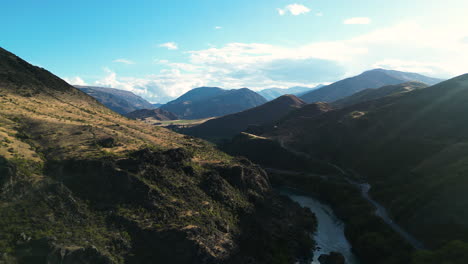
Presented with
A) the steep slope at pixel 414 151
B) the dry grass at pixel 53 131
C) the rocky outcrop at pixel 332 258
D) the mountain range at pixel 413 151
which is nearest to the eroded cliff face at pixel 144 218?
the rocky outcrop at pixel 332 258

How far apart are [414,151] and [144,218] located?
122 m

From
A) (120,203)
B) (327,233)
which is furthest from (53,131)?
(327,233)

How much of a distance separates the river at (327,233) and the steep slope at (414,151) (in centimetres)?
1860

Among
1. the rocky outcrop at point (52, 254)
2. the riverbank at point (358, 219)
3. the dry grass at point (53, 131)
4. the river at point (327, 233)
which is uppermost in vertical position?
the dry grass at point (53, 131)

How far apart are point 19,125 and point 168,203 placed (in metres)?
55.8

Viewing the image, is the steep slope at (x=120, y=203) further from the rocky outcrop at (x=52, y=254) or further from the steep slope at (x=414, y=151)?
the steep slope at (x=414, y=151)

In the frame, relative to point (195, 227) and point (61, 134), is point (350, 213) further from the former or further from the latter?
point (61, 134)

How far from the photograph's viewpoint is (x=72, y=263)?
45281 mm

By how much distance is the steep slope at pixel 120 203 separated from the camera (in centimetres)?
5023

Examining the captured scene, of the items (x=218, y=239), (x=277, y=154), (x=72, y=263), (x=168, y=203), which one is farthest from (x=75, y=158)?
(x=277, y=154)

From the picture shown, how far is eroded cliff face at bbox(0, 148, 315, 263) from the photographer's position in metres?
48.4

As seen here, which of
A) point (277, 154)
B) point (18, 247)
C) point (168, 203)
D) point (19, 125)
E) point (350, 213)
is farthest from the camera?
point (277, 154)

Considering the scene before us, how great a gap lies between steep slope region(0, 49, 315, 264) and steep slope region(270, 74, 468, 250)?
1328 inches

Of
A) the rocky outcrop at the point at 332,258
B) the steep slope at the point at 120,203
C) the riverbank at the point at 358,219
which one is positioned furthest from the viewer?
the riverbank at the point at 358,219
